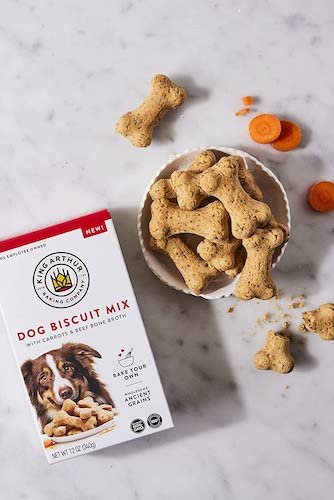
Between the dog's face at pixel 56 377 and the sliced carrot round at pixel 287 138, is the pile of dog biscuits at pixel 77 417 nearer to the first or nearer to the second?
the dog's face at pixel 56 377

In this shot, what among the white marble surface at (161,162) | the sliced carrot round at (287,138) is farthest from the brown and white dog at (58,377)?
the sliced carrot round at (287,138)

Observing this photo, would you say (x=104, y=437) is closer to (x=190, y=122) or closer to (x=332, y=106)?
(x=190, y=122)

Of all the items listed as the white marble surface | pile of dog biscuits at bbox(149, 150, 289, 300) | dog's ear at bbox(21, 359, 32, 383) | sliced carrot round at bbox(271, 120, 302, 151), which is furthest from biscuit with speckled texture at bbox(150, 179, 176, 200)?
dog's ear at bbox(21, 359, 32, 383)

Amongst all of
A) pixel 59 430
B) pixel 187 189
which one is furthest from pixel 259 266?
pixel 59 430

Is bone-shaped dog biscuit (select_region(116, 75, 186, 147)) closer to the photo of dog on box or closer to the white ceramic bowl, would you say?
the white ceramic bowl

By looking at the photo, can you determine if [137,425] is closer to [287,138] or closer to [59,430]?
[59,430]
